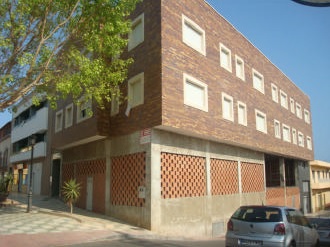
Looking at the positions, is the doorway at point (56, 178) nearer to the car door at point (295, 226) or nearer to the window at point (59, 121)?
the window at point (59, 121)

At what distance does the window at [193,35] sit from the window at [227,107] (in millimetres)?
3184

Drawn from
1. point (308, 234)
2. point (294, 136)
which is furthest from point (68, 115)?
point (294, 136)

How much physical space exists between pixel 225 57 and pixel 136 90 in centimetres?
684

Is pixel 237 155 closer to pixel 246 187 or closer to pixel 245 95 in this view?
pixel 246 187

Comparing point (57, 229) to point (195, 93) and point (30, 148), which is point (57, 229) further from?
point (30, 148)

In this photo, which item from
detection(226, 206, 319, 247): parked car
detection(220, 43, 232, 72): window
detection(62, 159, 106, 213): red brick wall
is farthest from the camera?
detection(220, 43, 232, 72): window

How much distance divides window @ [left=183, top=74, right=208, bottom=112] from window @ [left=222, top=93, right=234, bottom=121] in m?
2.14

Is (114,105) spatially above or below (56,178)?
above

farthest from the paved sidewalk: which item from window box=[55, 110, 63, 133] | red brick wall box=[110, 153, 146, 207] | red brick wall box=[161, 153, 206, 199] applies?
window box=[55, 110, 63, 133]

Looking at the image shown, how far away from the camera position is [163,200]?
14109 mm

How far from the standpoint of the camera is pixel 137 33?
53.5 feet

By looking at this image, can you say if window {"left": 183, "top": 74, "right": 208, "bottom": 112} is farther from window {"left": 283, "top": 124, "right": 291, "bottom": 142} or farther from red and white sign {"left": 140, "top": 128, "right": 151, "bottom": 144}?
window {"left": 283, "top": 124, "right": 291, "bottom": 142}

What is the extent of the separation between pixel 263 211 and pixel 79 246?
5.62 metres

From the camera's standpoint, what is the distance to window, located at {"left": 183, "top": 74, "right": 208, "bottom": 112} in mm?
15471
